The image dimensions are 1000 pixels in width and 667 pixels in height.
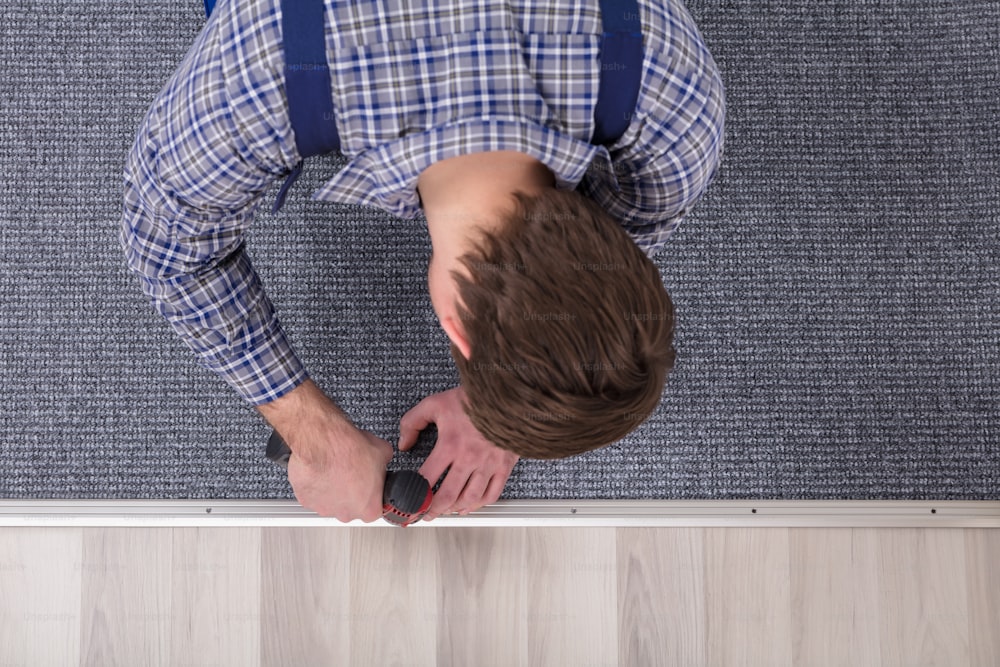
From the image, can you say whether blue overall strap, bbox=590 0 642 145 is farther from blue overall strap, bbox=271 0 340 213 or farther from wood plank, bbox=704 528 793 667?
wood plank, bbox=704 528 793 667

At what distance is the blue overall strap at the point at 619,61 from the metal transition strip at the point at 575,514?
1.68 feet

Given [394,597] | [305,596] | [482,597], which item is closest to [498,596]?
[482,597]

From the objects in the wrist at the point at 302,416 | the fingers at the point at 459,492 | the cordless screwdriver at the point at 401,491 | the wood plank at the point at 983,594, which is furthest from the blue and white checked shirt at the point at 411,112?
the wood plank at the point at 983,594

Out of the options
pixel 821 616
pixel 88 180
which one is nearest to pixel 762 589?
pixel 821 616

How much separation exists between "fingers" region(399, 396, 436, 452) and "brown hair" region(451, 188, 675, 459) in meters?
0.37

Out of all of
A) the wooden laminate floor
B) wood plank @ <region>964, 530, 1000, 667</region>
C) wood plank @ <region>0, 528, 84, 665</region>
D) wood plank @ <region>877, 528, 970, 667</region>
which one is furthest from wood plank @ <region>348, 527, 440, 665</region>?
wood plank @ <region>964, 530, 1000, 667</region>

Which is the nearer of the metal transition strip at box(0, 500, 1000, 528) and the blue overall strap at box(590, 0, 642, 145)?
the blue overall strap at box(590, 0, 642, 145)

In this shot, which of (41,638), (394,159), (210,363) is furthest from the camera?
(41,638)

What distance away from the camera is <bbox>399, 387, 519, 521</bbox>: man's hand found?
0.88 metres

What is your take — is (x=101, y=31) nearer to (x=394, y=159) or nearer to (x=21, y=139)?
(x=21, y=139)

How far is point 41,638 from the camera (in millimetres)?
901

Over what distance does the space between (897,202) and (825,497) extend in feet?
1.27

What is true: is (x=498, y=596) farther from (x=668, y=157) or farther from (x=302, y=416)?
(x=668, y=157)

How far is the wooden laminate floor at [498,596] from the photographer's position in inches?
35.5
